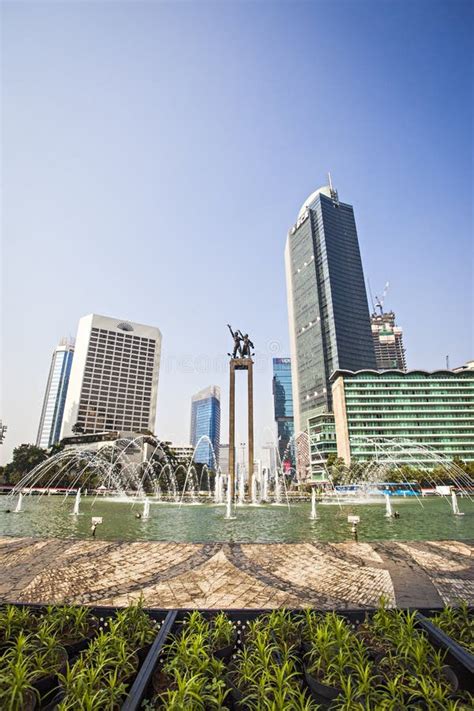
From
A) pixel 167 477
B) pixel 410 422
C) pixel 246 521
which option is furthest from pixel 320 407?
pixel 246 521

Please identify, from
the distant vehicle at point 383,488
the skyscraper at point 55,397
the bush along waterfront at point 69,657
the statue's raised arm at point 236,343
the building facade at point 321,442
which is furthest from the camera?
the skyscraper at point 55,397

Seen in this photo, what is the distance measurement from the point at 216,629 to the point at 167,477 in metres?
91.1

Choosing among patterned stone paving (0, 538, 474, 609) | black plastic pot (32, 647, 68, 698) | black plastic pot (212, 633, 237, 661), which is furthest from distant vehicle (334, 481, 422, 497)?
black plastic pot (32, 647, 68, 698)

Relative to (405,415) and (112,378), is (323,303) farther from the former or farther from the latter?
(112,378)

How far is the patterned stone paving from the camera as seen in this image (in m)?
7.64


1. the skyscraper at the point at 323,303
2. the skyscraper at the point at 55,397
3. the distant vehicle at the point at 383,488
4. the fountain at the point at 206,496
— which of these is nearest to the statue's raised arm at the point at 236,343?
the fountain at the point at 206,496

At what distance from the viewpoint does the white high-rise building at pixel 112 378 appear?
12912 centimetres

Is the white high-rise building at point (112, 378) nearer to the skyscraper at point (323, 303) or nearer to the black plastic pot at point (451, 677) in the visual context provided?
the skyscraper at point (323, 303)

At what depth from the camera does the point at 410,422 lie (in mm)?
104125

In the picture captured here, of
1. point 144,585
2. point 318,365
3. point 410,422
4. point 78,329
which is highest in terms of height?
point 78,329

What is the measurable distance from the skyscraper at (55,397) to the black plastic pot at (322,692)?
198651 millimetres

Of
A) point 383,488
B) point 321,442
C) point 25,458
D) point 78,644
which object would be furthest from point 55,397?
point 78,644

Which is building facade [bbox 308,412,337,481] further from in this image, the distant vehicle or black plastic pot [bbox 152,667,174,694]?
black plastic pot [bbox 152,667,174,694]

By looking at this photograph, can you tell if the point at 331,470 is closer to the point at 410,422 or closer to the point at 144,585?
the point at 410,422
